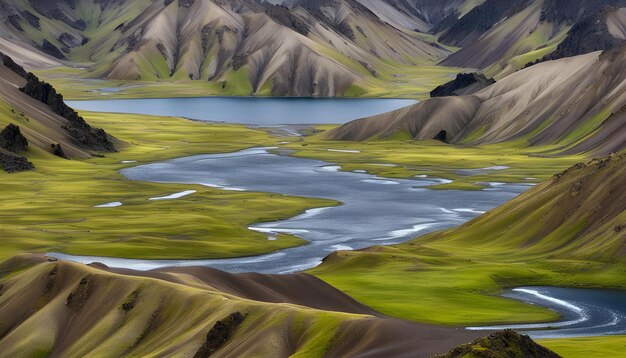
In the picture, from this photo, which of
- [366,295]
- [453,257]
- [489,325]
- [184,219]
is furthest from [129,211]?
[489,325]

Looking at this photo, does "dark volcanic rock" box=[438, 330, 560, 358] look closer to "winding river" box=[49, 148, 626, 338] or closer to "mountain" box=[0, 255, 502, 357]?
"mountain" box=[0, 255, 502, 357]

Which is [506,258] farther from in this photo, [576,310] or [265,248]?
[265,248]

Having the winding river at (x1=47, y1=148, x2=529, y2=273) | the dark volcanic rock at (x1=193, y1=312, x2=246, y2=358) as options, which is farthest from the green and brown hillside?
the dark volcanic rock at (x1=193, y1=312, x2=246, y2=358)

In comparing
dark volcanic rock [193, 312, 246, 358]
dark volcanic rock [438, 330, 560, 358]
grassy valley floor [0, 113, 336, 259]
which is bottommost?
grassy valley floor [0, 113, 336, 259]

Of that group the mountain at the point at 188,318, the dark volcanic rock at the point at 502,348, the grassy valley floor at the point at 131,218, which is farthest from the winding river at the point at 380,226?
the dark volcanic rock at the point at 502,348

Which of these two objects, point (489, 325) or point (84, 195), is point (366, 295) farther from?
point (84, 195)

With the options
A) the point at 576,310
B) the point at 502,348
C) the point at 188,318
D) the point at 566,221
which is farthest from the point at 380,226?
the point at 502,348

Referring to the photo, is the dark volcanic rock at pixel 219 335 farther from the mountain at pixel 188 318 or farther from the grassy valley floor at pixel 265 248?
the grassy valley floor at pixel 265 248
